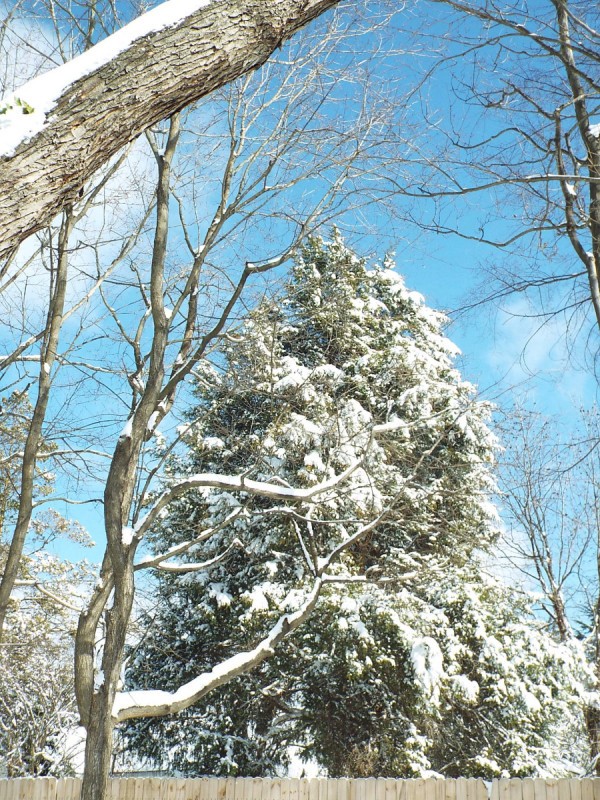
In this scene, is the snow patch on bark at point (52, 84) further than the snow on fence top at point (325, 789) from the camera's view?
No

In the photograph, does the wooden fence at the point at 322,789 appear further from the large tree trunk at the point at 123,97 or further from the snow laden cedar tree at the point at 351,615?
the large tree trunk at the point at 123,97

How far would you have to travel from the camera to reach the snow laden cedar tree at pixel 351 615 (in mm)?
9734

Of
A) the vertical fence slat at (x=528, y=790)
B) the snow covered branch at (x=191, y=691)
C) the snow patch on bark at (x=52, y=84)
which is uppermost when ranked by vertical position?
the snow patch on bark at (x=52, y=84)

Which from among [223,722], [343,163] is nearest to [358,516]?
[223,722]

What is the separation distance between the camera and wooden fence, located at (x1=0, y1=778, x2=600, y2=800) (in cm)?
746

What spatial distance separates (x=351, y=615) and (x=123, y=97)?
8.68 metres

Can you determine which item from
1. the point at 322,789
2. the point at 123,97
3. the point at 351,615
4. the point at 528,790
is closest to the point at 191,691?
the point at 322,789

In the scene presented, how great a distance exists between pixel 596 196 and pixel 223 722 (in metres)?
9.05

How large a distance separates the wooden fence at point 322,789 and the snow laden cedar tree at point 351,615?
167 centimetres

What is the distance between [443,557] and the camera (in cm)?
1078

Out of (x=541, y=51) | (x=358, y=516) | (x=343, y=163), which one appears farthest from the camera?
(x=358, y=516)

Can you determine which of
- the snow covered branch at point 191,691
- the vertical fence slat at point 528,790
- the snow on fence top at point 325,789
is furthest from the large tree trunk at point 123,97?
the vertical fence slat at point 528,790

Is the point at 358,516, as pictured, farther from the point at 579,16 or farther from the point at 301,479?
the point at 579,16

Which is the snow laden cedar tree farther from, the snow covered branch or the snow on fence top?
the snow covered branch
